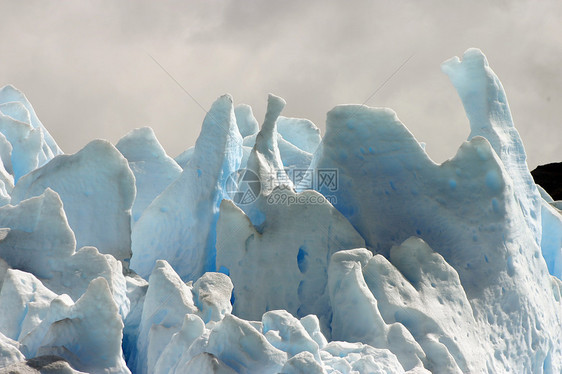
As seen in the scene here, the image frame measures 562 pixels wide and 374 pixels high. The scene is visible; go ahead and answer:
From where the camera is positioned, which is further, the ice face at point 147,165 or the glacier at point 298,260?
the ice face at point 147,165

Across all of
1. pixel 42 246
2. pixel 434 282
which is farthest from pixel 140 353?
pixel 434 282

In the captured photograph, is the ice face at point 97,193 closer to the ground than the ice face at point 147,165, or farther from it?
closer to the ground

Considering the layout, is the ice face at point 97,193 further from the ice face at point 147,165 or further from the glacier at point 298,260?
the ice face at point 147,165

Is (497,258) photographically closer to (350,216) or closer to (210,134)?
(350,216)
